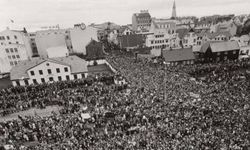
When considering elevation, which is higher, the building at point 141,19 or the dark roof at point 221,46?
the building at point 141,19

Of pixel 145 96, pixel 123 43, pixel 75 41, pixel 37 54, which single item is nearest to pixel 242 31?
pixel 123 43

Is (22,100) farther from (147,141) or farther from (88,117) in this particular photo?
(147,141)

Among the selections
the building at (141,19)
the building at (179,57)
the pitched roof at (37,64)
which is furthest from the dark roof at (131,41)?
the building at (141,19)

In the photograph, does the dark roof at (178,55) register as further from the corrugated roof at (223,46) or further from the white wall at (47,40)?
the white wall at (47,40)

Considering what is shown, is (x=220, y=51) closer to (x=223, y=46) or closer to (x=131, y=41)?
(x=223, y=46)

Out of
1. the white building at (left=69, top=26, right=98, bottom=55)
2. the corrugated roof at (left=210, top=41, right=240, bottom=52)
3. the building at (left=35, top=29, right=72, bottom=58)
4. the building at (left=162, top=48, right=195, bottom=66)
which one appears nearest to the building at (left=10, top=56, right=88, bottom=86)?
the building at (left=162, top=48, right=195, bottom=66)

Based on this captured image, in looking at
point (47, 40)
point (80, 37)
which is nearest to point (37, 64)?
point (80, 37)

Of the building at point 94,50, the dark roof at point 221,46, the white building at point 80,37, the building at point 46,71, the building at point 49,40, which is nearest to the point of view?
Result: the building at point 46,71
